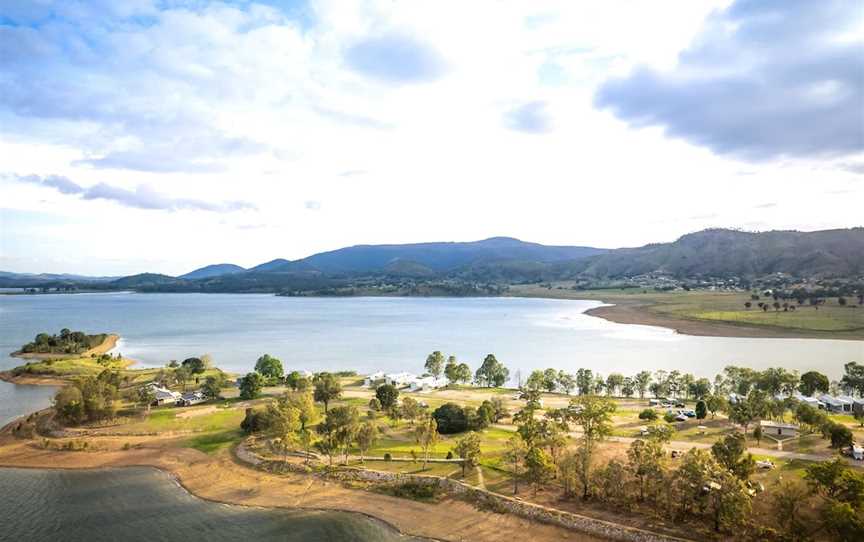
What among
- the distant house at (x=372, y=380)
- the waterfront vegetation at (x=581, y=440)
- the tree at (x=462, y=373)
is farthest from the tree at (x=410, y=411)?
the tree at (x=462, y=373)

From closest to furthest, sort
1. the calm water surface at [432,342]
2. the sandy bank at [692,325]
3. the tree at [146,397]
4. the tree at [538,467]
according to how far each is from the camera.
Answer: the tree at [538,467], the tree at [146,397], the calm water surface at [432,342], the sandy bank at [692,325]

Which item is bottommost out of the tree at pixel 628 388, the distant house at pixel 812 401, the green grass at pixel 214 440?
the tree at pixel 628 388

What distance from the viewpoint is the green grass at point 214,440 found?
113 ft

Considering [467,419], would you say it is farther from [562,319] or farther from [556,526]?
[562,319]

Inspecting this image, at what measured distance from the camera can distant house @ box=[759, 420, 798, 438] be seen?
107ft

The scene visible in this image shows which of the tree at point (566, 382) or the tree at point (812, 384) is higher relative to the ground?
the tree at point (812, 384)

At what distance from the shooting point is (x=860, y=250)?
199250 mm

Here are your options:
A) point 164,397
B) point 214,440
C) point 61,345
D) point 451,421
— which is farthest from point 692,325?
point 61,345

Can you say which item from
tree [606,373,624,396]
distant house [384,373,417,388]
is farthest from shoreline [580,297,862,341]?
distant house [384,373,417,388]

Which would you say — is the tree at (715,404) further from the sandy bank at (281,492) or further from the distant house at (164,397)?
the distant house at (164,397)

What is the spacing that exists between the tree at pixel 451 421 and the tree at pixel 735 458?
16821 millimetres

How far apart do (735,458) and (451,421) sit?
1814 cm

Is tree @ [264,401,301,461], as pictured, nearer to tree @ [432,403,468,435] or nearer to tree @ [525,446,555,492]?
tree @ [432,403,468,435]

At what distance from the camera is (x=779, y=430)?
3319cm
